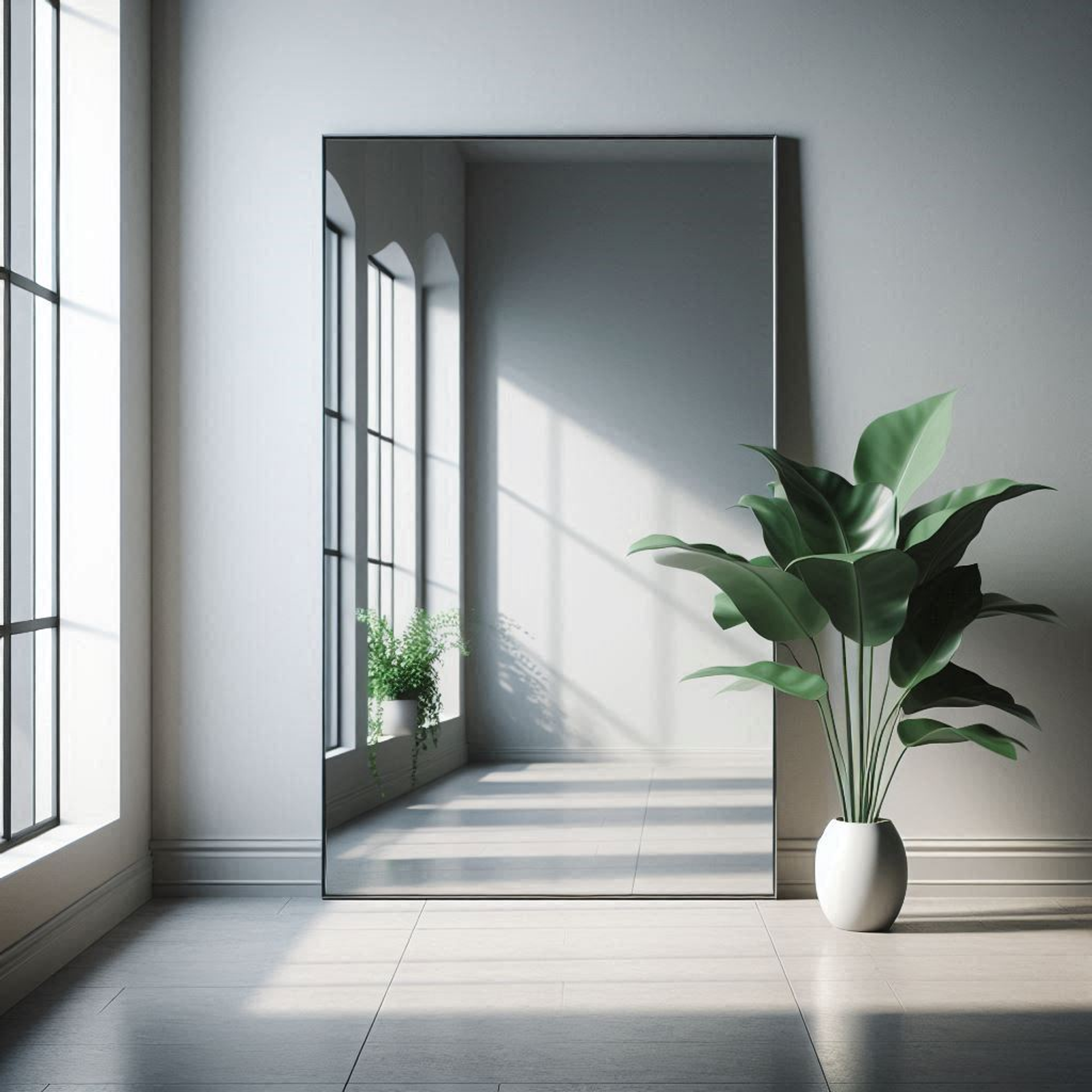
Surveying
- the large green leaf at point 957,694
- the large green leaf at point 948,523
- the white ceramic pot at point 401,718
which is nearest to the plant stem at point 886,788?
the large green leaf at point 957,694

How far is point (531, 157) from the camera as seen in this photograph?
3.38m

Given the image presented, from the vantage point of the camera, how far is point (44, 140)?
317 cm

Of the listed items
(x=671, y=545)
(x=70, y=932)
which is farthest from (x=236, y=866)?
(x=671, y=545)

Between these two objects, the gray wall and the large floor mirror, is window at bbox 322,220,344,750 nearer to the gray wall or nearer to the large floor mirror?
the large floor mirror

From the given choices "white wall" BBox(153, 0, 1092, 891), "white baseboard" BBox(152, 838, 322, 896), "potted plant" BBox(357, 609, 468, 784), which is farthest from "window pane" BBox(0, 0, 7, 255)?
"white baseboard" BBox(152, 838, 322, 896)

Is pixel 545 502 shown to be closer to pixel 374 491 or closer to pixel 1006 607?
pixel 374 491

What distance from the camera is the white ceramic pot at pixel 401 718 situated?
3383 millimetres

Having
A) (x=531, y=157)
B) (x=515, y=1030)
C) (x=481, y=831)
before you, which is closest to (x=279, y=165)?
(x=531, y=157)

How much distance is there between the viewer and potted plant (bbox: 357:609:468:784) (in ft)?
11.1

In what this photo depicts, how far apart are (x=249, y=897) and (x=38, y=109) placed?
215cm

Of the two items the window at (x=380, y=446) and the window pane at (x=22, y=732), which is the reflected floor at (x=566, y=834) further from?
the window pane at (x=22, y=732)

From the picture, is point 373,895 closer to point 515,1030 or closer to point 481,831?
point 481,831

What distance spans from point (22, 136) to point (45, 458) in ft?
2.62

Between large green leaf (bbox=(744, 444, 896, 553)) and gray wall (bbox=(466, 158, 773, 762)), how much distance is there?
472 mm
